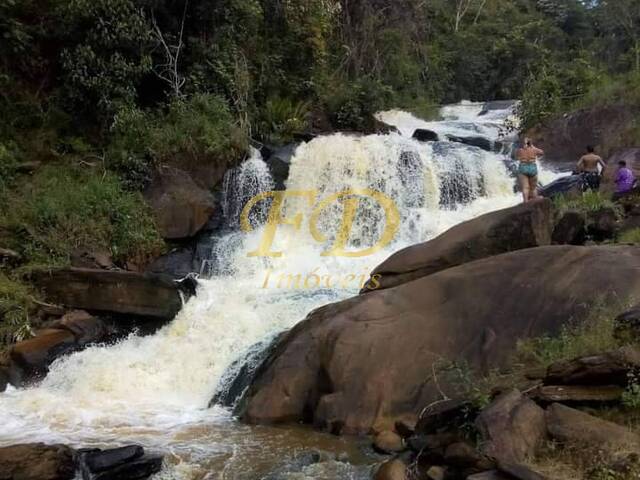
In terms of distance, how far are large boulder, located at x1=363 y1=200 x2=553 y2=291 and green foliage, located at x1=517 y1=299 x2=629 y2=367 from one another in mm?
2490

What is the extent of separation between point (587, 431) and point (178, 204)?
10.8 meters

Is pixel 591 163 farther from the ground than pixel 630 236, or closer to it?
farther from the ground

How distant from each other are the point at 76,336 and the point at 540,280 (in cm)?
721

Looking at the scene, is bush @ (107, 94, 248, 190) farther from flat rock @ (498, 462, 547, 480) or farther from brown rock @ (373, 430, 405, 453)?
flat rock @ (498, 462, 547, 480)

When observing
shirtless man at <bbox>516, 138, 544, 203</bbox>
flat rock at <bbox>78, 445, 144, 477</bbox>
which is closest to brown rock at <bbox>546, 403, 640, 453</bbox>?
flat rock at <bbox>78, 445, 144, 477</bbox>

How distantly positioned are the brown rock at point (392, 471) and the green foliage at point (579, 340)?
1697 mm

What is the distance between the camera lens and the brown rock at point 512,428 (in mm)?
5117

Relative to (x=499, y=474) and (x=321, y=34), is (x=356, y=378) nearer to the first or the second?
(x=499, y=474)

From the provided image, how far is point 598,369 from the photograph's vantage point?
5496mm

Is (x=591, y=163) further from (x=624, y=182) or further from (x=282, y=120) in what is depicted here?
(x=282, y=120)

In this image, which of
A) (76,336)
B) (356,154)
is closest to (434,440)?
(76,336)

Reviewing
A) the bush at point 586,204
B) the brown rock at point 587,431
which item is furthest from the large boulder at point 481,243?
the brown rock at point 587,431

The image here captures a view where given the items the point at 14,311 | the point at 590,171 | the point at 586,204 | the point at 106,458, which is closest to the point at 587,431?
the point at 106,458

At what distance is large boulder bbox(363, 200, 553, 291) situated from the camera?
372 inches
